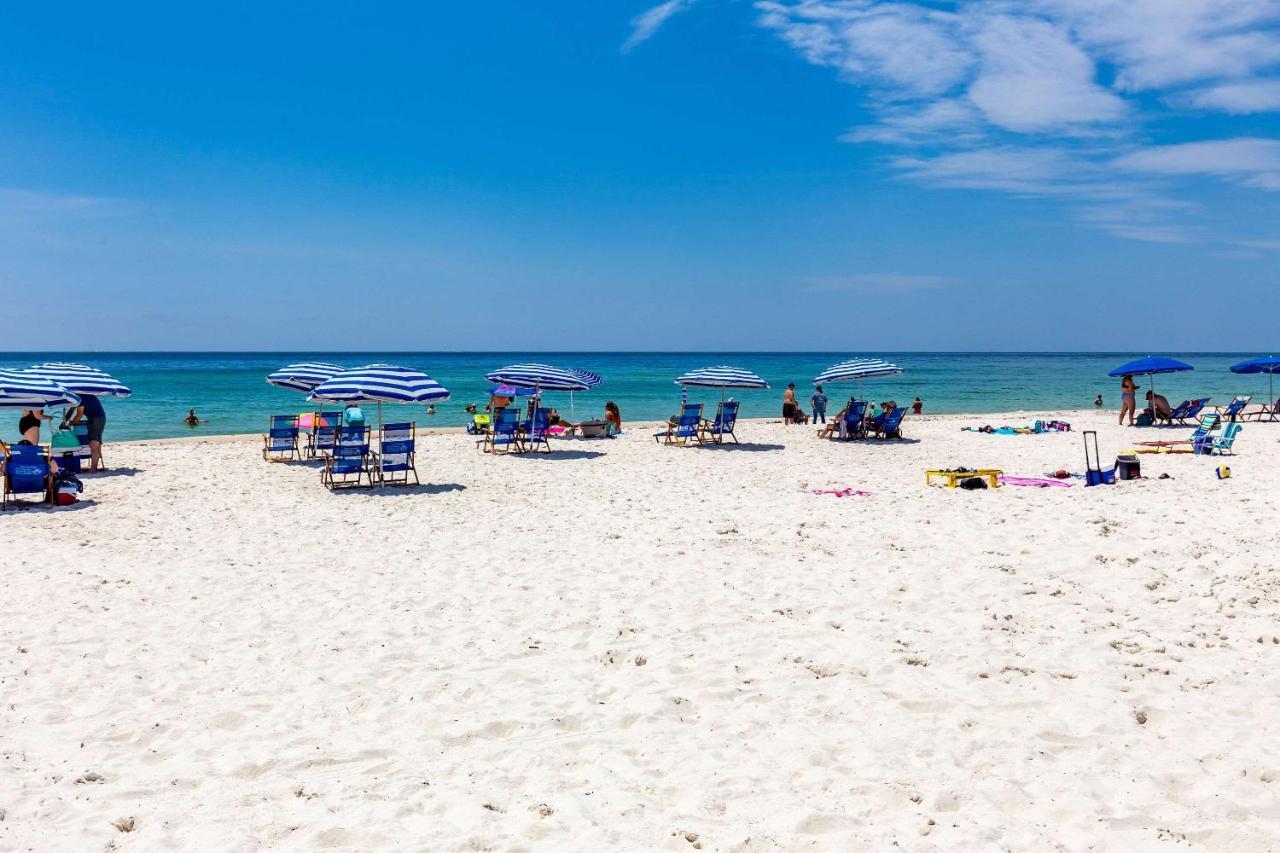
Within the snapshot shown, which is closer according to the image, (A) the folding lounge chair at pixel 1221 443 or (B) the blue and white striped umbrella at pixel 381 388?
(B) the blue and white striped umbrella at pixel 381 388

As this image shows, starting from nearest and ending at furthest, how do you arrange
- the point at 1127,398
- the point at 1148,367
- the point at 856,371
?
1. the point at 856,371
2. the point at 1148,367
3. the point at 1127,398

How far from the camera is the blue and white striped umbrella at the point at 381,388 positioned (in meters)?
11.2

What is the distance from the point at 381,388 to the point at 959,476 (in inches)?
294

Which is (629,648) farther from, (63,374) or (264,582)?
(63,374)

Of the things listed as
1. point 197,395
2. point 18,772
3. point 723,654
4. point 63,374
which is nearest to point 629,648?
point 723,654

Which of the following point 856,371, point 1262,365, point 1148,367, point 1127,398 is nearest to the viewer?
point 856,371

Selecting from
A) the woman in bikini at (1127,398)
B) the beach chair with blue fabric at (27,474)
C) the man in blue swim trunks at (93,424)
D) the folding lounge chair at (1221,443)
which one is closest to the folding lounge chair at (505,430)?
the man in blue swim trunks at (93,424)

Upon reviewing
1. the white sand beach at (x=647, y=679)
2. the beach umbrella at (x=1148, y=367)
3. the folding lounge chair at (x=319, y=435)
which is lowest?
the white sand beach at (x=647, y=679)

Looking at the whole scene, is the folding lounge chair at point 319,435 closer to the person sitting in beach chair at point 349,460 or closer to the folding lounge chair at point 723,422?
the person sitting in beach chair at point 349,460

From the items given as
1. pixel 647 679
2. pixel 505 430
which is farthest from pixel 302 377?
pixel 647 679

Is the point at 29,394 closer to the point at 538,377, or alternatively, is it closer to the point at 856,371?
the point at 538,377

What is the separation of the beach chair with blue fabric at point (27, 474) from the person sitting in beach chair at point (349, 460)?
302cm

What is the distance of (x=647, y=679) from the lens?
493cm

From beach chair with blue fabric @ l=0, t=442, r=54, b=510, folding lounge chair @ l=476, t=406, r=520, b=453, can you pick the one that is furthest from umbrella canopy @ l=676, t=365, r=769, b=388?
beach chair with blue fabric @ l=0, t=442, r=54, b=510
